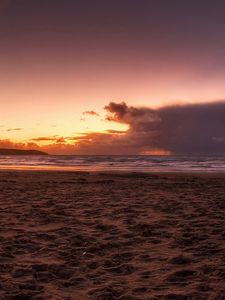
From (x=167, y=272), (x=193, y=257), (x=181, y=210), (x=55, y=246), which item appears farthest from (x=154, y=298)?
(x=181, y=210)

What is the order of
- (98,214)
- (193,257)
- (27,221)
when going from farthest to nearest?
(98,214) → (27,221) → (193,257)

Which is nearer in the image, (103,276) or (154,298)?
(154,298)

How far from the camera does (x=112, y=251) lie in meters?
6.25

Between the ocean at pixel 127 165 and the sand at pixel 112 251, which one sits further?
the ocean at pixel 127 165

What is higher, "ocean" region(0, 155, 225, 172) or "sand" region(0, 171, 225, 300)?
"ocean" region(0, 155, 225, 172)

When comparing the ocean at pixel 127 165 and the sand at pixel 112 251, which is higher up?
the ocean at pixel 127 165

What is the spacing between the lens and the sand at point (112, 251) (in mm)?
4574

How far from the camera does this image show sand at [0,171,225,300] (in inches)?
180

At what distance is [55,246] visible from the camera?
6582 mm

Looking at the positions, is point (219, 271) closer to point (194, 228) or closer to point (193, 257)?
point (193, 257)

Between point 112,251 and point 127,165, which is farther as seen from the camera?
point 127,165

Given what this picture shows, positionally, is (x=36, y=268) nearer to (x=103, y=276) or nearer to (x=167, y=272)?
(x=103, y=276)

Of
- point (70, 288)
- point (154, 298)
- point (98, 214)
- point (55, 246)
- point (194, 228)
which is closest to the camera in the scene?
point (154, 298)

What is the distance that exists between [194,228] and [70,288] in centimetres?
392
